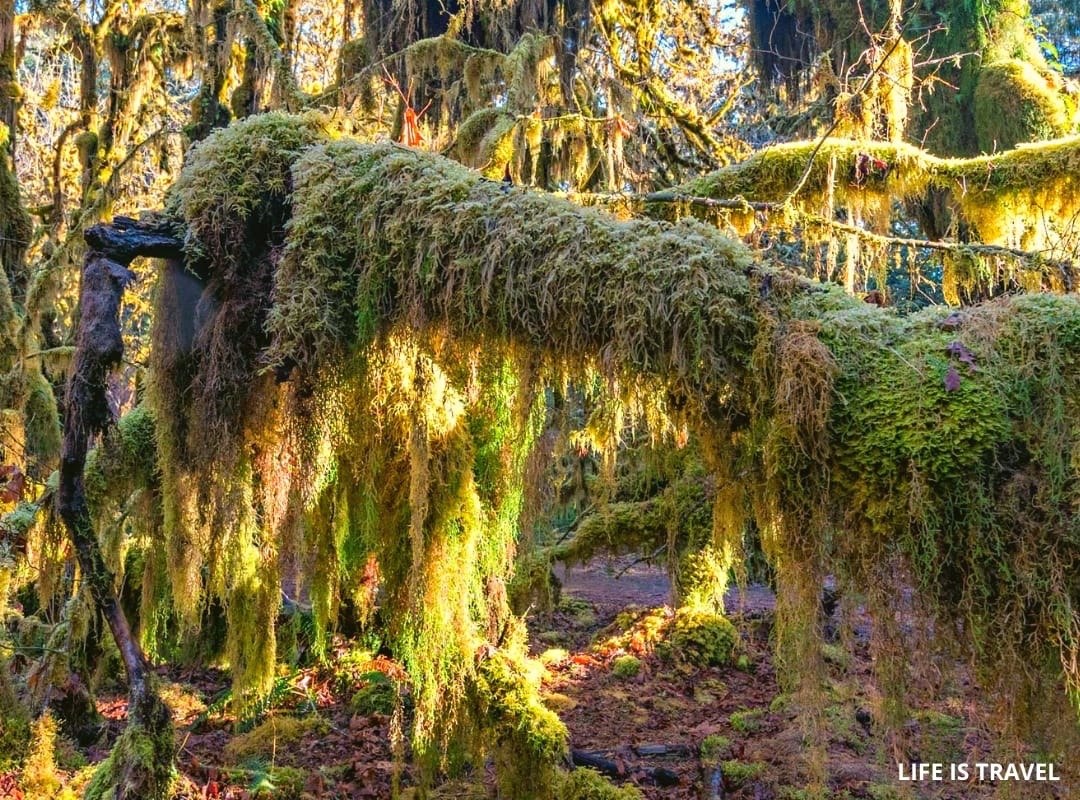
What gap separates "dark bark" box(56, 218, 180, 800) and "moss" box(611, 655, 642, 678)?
4775mm

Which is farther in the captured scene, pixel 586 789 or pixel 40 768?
Answer: pixel 40 768

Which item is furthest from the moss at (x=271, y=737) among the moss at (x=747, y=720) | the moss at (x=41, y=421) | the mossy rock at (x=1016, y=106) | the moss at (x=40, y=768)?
the mossy rock at (x=1016, y=106)

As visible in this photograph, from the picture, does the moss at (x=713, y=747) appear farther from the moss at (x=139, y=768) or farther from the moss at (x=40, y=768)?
the moss at (x=40, y=768)

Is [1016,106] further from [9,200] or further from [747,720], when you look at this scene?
[9,200]

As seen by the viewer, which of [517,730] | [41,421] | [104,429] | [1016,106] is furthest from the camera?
[1016,106]

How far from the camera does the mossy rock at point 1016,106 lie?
702 cm

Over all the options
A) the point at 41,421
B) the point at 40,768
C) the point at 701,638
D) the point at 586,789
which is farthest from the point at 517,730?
the point at 41,421

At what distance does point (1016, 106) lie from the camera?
7094 millimetres

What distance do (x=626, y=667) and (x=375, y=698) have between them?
7.21 feet

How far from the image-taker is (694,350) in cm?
206

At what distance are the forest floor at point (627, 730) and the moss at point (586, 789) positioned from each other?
2.07ft

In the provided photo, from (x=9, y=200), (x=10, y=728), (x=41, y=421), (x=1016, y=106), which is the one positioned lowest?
(x=10, y=728)

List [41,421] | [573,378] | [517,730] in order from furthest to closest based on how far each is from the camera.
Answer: [41,421], [517,730], [573,378]

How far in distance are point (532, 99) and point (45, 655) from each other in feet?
17.7
